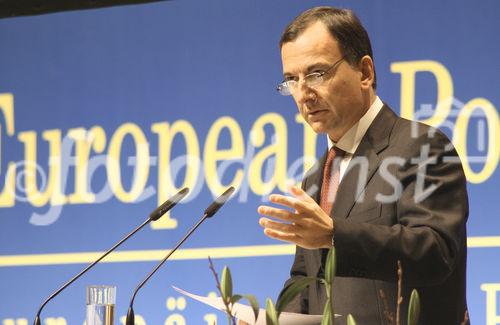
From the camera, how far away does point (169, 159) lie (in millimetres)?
3971

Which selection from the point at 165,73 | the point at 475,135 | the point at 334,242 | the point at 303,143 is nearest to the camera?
the point at 334,242

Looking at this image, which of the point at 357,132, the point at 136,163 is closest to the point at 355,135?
the point at 357,132

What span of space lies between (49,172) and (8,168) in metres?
0.21

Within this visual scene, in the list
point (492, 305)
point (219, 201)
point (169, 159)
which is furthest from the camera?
point (169, 159)

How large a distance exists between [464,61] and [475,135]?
0.96 ft

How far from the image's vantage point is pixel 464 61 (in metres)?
3.54

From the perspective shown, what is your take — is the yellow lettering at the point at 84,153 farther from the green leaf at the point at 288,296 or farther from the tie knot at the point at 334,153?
the green leaf at the point at 288,296

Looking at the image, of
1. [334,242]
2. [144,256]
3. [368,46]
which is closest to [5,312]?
[144,256]

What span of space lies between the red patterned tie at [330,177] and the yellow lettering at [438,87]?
1.20 m

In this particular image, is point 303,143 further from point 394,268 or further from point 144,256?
point 394,268

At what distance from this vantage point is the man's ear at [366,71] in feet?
7.76

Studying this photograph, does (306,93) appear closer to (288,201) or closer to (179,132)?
(288,201)

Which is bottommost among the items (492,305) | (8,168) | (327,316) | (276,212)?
(492,305)

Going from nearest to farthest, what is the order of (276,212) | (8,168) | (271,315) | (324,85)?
(271,315) < (276,212) < (324,85) < (8,168)
